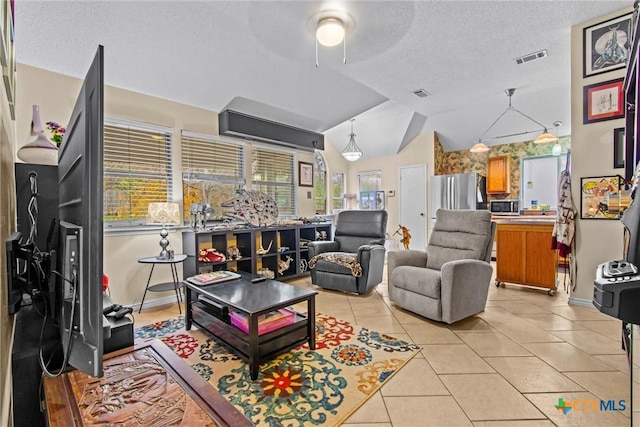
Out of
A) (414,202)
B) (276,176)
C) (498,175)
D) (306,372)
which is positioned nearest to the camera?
(306,372)

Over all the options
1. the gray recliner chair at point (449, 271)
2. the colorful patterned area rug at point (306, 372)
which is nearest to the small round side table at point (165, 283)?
the colorful patterned area rug at point (306, 372)

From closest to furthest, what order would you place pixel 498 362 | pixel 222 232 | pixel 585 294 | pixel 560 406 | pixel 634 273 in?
1. pixel 634 273
2. pixel 560 406
3. pixel 498 362
4. pixel 585 294
5. pixel 222 232

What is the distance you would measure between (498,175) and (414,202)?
5.76ft

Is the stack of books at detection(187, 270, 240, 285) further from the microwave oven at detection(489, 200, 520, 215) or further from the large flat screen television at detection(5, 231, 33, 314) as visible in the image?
the microwave oven at detection(489, 200, 520, 215)

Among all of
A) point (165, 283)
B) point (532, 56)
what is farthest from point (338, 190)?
point (165, 283)

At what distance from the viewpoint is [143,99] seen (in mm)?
3262

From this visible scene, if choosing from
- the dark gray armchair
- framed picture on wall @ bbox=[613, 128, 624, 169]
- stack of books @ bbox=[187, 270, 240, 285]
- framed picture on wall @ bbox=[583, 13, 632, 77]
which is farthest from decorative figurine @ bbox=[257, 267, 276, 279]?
framed picture on wall @ bbox=[583, 13, 632, 77]

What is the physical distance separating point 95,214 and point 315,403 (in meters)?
1.57

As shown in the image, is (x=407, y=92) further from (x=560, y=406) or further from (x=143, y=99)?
(x=560, y=406)

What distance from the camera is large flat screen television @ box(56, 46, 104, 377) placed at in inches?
→ 21.0

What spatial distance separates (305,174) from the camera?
523 cm

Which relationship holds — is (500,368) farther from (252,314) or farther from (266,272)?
(266,272)

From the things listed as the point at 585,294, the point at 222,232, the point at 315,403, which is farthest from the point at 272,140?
the point at 585,294

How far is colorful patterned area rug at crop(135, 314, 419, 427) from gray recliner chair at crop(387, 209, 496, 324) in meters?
0.55
